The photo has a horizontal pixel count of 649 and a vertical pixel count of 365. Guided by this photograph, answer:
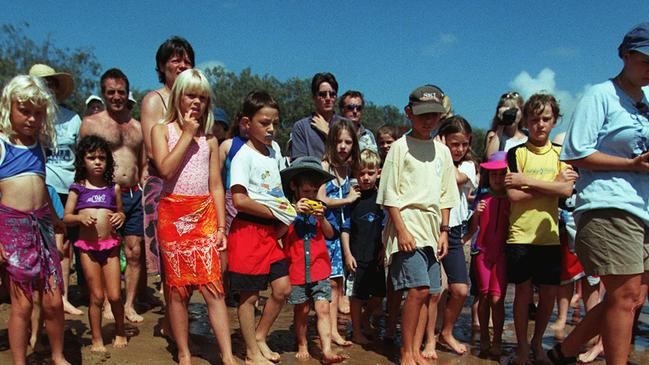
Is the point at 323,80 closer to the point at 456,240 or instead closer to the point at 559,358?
the point at 456,240

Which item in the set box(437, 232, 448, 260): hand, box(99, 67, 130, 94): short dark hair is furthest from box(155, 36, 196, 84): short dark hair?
box(437, 232, 448, 260): hand

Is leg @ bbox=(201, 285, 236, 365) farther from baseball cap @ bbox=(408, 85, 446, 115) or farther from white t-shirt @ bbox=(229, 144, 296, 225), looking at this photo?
baseball cap @ bbox=(408, 85, 446, 115)

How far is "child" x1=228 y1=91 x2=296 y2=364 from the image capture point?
13.2 feet

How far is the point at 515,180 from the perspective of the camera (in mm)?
4340

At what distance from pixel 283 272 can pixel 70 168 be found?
2.65 m

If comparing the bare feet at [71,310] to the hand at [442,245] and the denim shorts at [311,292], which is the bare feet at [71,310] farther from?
the hand at [442,245]

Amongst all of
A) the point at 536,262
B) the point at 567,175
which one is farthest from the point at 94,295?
the point at 567,175

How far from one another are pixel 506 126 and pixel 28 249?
480 centimetres

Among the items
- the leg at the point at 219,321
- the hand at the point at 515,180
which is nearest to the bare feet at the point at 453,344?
the hand at the point at 515,180

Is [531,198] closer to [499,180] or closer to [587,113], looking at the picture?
[499,180]

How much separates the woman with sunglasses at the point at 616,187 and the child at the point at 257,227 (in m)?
2.04

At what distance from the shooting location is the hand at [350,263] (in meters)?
4.75

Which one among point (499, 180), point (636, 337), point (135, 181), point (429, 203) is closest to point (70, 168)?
point (135, 181)

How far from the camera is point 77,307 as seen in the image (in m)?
5.61
